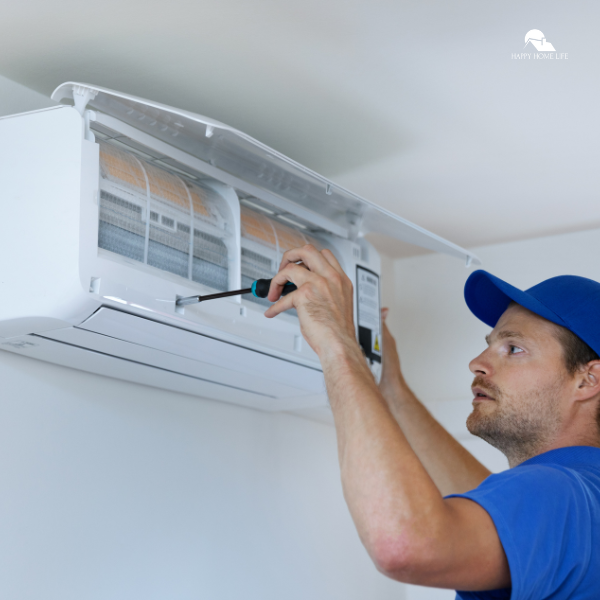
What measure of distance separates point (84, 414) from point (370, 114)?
36.3 inches

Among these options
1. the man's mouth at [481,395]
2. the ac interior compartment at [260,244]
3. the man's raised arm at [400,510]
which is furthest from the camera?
the ac interior compartment at [260,244]

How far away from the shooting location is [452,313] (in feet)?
8.77

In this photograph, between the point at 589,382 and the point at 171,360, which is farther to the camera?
the point at 171,360

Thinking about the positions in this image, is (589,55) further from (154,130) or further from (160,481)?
(160,481)

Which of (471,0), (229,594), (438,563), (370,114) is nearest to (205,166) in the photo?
(370,114)

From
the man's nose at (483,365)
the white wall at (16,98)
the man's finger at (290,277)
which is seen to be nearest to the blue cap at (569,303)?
the man's nose at (483,365)

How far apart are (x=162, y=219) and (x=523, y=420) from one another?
732mm

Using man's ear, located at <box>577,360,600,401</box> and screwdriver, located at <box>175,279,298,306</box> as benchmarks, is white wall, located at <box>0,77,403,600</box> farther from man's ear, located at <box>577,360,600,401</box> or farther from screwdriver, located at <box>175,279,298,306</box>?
man's ear, located at <box>577,360,600,401</box>

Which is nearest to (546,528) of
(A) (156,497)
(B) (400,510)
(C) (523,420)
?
(B) (400,510)

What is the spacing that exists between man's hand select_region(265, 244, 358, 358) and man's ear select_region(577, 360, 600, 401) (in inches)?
16.9

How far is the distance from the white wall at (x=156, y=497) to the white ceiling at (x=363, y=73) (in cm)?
28

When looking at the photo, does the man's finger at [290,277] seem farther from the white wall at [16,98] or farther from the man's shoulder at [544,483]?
the white wall at [16,98]

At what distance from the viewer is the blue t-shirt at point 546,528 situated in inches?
34.3

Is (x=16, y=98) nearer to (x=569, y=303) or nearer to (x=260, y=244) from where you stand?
(x=260, y=244)
